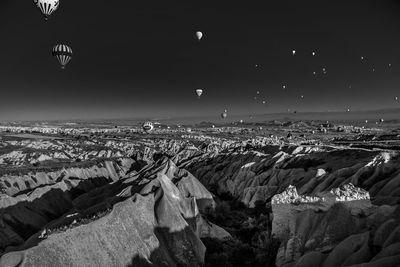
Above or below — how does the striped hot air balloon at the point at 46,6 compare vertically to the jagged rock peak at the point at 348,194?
above

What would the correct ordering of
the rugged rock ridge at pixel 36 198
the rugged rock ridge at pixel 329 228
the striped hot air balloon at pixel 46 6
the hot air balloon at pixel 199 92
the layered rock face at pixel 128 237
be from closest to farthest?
1. the rugged rock ridge at pixel 329 228
2. the layered rock face at pixel 128 237
3. the rugged rock ridge at pixel 36 198
4. the striped hot air balloon at pixel 46 6
5. the hot air balloon at pixel 199 92

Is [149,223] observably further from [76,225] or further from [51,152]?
[51,152]

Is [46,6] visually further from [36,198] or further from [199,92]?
[199,92]

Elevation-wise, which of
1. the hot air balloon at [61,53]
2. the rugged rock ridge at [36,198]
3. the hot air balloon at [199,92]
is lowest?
the rugged rock ridge at [36,198]

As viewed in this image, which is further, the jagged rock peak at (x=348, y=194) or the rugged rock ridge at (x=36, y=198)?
the rugged rock ridge at (x=36, y=198)

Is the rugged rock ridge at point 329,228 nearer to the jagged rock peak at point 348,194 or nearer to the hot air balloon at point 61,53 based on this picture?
the jagged rock peak at point 348,194

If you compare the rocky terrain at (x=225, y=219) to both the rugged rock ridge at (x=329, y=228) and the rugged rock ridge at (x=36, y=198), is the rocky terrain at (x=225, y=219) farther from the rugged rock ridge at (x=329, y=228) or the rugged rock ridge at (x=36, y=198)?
the rugged rock ridge at (x=36, y=198)

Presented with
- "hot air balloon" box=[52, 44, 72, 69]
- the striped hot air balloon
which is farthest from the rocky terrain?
the striped hot air balloon

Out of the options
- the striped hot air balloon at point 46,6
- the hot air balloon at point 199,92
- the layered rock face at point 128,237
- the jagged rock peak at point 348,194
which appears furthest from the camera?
the hot air balloon at point 199,92

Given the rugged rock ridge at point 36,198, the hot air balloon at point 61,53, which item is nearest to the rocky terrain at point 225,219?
the rugged rock ridge at point 36,198
